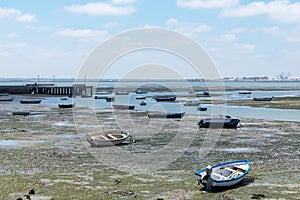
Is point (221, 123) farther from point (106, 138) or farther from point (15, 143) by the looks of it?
point (15, 143)

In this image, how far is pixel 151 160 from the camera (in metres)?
25.2

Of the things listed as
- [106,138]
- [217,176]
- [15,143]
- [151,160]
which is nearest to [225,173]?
[217,176]

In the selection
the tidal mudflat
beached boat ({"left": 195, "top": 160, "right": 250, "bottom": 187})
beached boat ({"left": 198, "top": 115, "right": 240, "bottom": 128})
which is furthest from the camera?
beached boat ({"left": 198, "top": 115, "right": 240, "bottom": 128})

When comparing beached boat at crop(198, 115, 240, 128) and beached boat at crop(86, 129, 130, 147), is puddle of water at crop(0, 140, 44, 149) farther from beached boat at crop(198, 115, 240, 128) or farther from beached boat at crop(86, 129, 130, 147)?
beached boat at crop(198, 115, 240, 128)

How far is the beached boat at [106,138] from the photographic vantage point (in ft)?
99.4

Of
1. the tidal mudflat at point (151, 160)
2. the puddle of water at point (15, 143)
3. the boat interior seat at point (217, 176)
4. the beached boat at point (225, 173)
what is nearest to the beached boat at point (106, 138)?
the tidal mudflat at point (151, 160)

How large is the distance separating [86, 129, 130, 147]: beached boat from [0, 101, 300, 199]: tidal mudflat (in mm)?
813

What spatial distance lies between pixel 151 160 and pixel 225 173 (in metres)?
6.51

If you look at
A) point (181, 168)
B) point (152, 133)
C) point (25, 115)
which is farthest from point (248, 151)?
point (25, 115)

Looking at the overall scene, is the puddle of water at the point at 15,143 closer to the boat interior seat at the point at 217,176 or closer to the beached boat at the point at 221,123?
the boat interior seat at the point at 217,176

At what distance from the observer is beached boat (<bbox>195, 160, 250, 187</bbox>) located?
17672mm

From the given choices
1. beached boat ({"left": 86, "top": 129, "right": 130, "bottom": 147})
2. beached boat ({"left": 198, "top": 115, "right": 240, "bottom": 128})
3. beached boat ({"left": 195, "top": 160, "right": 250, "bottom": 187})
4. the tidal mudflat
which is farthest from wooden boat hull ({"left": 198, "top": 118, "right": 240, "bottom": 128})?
beached boat ({"left": 195, "top": 160, "right": 250, "bottom": 187})

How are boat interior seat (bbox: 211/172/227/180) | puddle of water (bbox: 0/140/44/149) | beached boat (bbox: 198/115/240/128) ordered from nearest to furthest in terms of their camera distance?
boat interior seat (bbox: 211/172/227/180) → puddle of water (bbox: 0/140/44/149) → beached boat (bbox: 198/115/240/128)

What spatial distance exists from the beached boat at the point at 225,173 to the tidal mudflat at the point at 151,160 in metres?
0.42
